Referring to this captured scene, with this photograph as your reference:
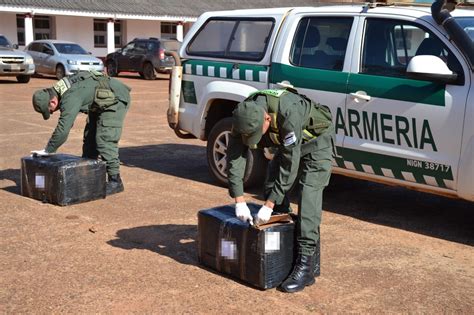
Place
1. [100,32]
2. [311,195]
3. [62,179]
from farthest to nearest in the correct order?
[100,32] < [62,179] < [311,195]

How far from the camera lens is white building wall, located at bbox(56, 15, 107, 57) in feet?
108

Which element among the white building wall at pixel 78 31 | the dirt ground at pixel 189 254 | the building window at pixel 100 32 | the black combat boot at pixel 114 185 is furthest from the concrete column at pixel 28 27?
the black combat boot at pixel 114 185

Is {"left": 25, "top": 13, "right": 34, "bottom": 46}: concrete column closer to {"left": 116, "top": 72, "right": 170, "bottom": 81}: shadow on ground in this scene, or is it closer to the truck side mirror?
{"left": 116, "top": 72, "right": 170, "bottom": 81}: shadow on ground

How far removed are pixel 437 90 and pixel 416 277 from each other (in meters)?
1.67

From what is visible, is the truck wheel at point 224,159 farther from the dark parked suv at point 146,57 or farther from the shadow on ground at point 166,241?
the dark parked suv at point 146,57

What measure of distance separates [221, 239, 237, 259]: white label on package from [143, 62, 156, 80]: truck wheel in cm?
2192

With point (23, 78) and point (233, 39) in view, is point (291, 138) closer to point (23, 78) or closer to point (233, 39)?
point (233, 39)

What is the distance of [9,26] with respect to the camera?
3083 cm

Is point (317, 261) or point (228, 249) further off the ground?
point (228, 249)

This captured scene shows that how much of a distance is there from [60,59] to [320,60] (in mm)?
19376

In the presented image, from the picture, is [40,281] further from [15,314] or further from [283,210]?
[283,210]

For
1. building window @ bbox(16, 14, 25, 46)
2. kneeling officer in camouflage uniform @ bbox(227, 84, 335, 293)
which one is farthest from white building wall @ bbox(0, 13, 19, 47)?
kneeling officer in camouflage uniform @ bbox(227, 84, 335, 293)

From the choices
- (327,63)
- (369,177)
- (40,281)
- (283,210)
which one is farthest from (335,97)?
(40,281)

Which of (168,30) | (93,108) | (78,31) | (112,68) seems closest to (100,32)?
(78,31)
